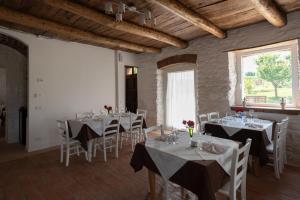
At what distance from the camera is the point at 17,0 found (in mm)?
2711

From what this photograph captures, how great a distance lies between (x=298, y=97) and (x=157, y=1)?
312cm

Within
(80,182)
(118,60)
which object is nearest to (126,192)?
(80,182)

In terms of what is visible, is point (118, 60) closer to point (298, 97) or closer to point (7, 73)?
point (7, 73)

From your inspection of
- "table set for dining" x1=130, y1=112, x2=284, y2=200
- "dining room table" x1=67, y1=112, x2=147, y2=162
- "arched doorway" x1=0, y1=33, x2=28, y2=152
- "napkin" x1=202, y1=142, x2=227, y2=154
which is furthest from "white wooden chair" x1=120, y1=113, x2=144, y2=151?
"arched doorway" x1=0, y1=33, x2=28, y2=152

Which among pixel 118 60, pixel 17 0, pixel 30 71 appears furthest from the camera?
pixel 118 60

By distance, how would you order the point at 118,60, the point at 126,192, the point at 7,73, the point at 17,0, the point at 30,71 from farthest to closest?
the point at 118,60
the point at 7,73
the point at 30,71
the point at 17,0
the point at 126,192

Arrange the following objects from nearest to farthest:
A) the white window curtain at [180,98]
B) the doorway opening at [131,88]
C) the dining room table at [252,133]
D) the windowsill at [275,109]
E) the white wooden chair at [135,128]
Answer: the dining room table at [252,133] < the windowsill at [275,109] < the white wooden chair at [135,128] < the white window curtain at [180,98] < the doorway opening at [131,88]

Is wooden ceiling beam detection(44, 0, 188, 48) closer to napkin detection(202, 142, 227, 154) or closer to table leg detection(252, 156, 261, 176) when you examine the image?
napkin detection(202, 142, 227, 154)

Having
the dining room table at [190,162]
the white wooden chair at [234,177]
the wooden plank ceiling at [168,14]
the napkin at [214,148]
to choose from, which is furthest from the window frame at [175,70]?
the white wooden chair at [234,177]

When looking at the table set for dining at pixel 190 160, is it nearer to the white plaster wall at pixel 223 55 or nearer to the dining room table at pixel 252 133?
the dining room table at pixel 252 133

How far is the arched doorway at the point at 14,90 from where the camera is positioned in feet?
16.0

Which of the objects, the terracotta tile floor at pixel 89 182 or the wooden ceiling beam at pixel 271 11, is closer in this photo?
the terracotta tile floor at pixel 89 182

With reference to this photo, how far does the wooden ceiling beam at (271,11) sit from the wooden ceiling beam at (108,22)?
1.99 metres

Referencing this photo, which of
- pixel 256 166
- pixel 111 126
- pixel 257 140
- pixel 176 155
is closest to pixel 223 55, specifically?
pixel 257 140
